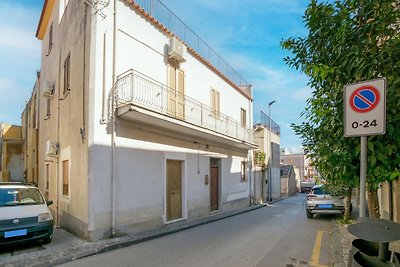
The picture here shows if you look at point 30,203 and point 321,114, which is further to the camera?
point 30,203

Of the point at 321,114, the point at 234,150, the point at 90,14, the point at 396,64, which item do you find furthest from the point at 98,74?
the point at 234,150

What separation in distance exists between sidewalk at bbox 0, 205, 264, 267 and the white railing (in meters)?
4.03

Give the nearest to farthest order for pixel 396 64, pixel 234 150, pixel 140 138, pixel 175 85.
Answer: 1. pixel 396 64
2. pixel 140 138
3. pixel 175 85
4. pixel 234 150

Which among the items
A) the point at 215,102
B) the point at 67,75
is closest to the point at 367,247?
the point at 67,75

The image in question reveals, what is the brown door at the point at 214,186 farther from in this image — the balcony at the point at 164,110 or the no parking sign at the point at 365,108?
the no parking sign at the point at 365,108

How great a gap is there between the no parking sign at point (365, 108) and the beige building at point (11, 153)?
2621 cm

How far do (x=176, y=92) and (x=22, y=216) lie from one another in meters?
7.08

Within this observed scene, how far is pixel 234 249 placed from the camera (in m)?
8.05

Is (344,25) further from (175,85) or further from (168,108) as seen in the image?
(175,85)

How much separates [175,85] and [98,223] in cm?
648

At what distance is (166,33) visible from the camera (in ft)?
41.2

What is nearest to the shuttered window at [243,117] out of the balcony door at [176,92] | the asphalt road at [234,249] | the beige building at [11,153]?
the balcony door at [176,92]

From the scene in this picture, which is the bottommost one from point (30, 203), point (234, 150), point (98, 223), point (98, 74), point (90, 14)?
point (98, 223)

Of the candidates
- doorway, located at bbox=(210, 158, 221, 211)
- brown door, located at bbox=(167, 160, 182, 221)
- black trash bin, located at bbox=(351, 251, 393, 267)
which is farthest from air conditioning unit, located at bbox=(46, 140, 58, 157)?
black trash bin, located at bbox=(351, 251, 393, 267)
